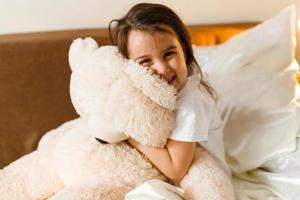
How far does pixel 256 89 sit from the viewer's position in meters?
1.29

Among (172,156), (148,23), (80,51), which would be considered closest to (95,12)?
(80,51)

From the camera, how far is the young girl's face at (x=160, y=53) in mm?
937

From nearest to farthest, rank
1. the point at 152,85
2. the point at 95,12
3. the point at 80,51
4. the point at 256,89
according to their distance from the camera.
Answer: the point at 152,85 → the point at 80,51 → the point at 256,89 → the point at 95,12

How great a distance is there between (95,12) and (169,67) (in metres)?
0.65

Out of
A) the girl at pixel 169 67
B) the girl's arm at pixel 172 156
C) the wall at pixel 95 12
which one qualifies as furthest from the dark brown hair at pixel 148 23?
the wall at pixel 95 12

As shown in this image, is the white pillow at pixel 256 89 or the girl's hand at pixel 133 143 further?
the white pillow at pixel 256 89

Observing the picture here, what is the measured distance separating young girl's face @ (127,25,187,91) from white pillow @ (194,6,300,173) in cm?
35

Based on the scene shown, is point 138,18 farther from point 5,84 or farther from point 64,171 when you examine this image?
point 5,84

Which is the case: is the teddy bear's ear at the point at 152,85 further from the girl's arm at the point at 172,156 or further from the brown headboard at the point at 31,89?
the brown headboard at the point at 31,89

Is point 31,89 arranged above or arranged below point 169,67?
below

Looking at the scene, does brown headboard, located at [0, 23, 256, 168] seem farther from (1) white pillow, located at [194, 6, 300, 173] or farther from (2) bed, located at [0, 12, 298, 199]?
(1) white pillow, located at [194, 6, 300, 173]

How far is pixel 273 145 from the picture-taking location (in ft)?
3.95

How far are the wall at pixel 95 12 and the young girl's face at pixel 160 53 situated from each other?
58 centimetres

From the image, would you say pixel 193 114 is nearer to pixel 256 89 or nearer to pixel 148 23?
pixel 148 23
